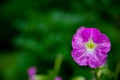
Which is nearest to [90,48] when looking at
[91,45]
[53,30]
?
[91,45]

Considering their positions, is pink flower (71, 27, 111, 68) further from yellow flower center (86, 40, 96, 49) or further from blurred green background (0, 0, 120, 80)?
blurred green background (0, 0, 120, 80)

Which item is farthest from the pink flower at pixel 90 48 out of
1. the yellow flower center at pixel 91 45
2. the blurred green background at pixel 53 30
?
the blurred green background at pixel 53 30

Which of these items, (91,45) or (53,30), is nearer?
(91,45)

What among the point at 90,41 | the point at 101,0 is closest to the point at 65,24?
the point at 101,0

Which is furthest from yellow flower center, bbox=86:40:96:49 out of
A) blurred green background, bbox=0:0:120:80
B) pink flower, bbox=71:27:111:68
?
blurred green background, bbox=0:0:120:80

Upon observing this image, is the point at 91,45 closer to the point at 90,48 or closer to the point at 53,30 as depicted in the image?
the point at 90,48

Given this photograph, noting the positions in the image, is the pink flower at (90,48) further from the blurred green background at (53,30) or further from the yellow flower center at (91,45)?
the blurred green background at (53,30)
